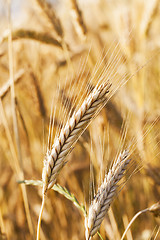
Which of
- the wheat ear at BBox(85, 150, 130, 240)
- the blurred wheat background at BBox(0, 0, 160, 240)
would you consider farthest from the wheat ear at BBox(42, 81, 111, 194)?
the blurred wheat background at BBox(0, 0, 160, 240)

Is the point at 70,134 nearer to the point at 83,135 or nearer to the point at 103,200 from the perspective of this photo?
the point at 103,200

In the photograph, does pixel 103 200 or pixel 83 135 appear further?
pixel 83 135

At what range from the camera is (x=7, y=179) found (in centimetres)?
165

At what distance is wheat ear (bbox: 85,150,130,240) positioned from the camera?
55 cm

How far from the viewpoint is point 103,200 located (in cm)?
58

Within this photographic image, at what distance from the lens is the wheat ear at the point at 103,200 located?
555 mm

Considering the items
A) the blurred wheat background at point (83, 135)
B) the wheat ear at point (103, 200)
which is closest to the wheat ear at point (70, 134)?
the wheat ear at point (103, 200)

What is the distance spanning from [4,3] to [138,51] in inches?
27.8

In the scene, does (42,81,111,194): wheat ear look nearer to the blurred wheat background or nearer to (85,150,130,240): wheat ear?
(85,150,130,240): wheat ear

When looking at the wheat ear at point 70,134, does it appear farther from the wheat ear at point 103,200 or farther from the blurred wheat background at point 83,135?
the blurred wheat background at point 83,135

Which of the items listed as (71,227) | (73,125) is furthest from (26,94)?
(73,125)

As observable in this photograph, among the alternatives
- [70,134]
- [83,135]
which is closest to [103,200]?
[70,134]

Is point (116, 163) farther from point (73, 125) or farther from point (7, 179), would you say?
point (7, 179)

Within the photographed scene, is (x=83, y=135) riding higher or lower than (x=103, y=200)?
higher
